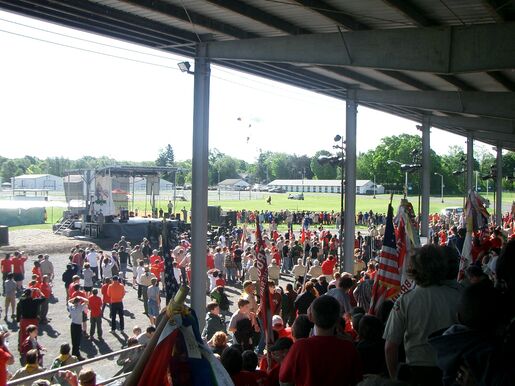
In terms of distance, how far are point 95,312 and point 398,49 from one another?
964cm

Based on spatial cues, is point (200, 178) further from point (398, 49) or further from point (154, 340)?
point (154, 340)

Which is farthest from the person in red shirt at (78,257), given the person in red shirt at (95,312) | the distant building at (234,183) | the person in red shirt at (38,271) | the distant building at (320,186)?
the distant building at (234,183)

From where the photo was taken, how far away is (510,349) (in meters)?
2.45

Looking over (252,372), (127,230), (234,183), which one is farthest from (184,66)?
(234,183)

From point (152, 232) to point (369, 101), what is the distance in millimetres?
20286

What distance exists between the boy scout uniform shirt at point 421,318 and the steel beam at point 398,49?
7.69 metres

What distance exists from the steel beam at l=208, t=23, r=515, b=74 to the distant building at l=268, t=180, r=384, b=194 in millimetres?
101056

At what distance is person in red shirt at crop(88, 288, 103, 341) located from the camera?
47.1 feet

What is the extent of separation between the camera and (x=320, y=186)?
124 m

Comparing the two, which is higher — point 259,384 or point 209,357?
point 209,357

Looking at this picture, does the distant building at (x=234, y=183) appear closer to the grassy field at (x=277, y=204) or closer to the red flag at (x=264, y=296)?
the grassy field at (x=277, y=204)

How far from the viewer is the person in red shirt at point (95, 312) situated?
14.4 metres

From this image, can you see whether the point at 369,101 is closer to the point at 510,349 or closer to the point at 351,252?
the point at 351,252

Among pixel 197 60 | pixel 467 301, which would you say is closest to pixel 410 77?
pixel 197 60
